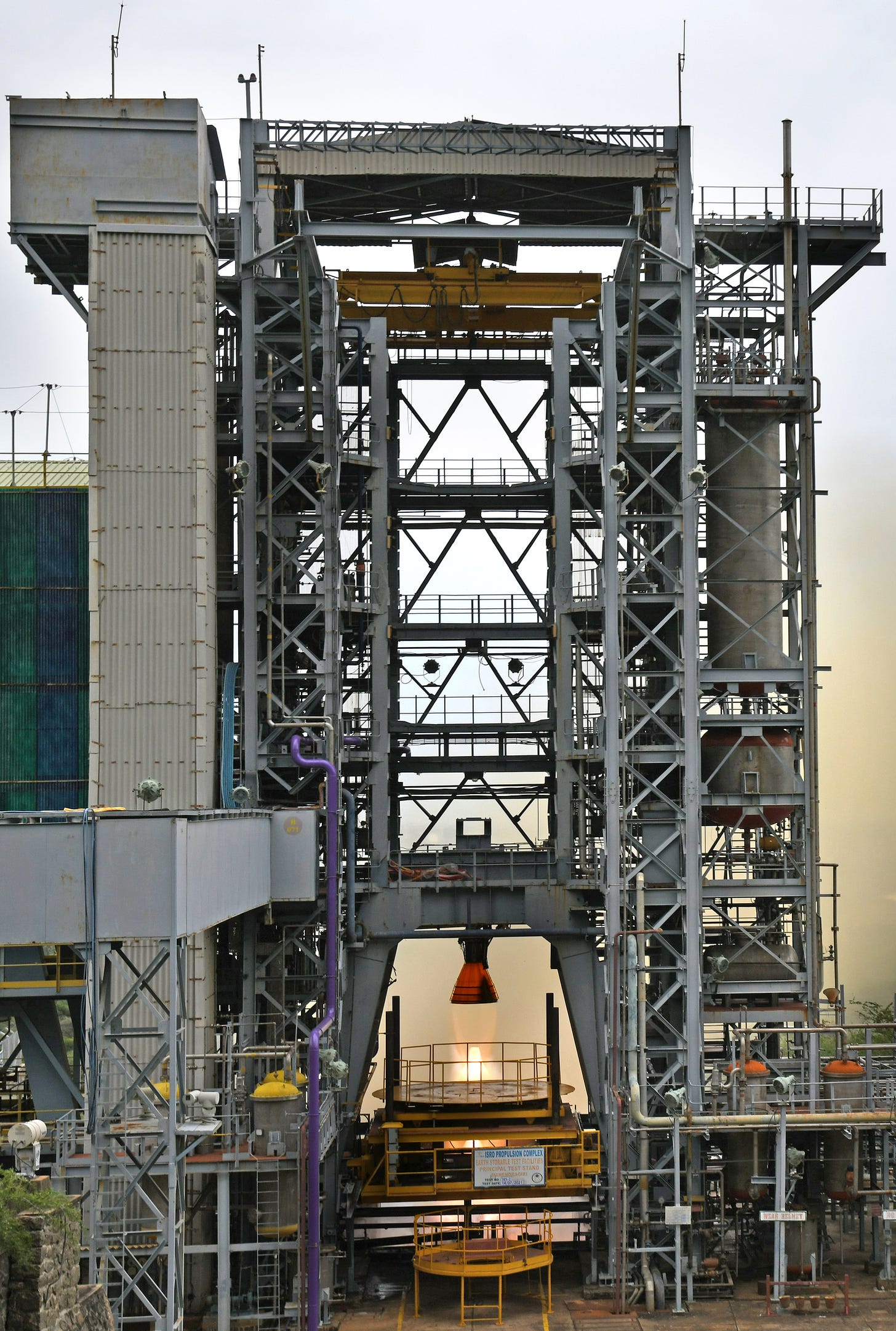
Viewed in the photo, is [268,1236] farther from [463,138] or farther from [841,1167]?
[463,138]

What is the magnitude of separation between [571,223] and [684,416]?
9682 mm

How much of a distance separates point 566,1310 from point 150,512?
18.4 metres

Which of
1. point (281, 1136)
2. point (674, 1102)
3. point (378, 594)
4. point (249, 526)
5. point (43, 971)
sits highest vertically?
point (249, 526)

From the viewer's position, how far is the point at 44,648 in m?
34.5

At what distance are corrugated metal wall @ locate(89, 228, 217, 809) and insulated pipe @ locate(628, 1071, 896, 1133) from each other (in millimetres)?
11099

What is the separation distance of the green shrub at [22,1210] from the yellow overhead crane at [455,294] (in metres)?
24.6

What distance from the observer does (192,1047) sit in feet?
100

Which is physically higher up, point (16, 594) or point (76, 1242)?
point (16, 594)

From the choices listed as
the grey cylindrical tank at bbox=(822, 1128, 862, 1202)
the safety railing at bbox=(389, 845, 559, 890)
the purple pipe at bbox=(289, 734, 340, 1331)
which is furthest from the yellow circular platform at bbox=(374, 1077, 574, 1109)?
the grey cylindrical tank at bbox=(822, 1128, 862, 1202)

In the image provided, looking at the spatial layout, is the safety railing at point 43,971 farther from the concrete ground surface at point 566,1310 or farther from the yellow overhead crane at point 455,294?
Answer: the yellow overhead crane at point 455,294

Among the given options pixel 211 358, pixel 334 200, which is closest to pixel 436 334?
pixel 334 200

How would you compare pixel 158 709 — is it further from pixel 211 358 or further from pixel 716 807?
pixel 716 807

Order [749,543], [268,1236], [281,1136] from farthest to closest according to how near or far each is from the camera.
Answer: [749,543] < [268,1236] < [281,1136]

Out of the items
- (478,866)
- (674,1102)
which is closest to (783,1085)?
(674,1102)
